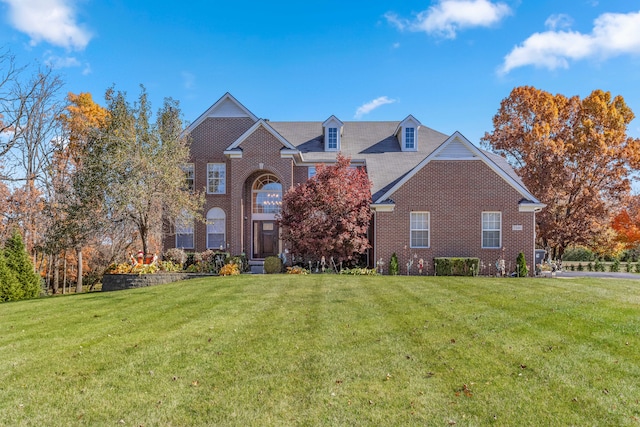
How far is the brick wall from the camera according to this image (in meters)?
19.1

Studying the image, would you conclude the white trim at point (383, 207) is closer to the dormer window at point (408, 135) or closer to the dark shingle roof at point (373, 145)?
the dark shingle roof at point (373, 145)

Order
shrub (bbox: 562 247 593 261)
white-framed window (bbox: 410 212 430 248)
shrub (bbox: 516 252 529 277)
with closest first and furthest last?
shrub (bbox: 516 252 529 277)
white-framed window (bbox: 410 212 430 248)
shrub (bbox: 562 247 593 261)

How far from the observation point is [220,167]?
79.4 feet

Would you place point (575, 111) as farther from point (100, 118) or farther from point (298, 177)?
point (100, 118)

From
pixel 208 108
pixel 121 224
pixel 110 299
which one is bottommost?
pixel 110 299

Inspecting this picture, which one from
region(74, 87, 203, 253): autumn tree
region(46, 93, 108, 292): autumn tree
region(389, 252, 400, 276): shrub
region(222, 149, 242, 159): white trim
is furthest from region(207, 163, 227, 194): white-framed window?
region(389, 252, 400, 276): shrub

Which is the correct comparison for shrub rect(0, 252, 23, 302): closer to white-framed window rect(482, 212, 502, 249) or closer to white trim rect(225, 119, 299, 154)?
white trim rect(225, 119, 299, 154)

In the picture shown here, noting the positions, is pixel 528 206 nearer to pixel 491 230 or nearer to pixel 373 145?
pixel 491 230

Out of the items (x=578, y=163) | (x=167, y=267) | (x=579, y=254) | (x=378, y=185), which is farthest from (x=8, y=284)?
(x=579, y=254)

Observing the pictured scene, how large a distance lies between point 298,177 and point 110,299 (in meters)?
13.8

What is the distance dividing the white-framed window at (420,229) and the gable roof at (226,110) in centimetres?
1122

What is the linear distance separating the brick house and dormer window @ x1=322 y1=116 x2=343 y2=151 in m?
0.06

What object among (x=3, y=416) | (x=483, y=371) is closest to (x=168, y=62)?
(x=3, y=416)

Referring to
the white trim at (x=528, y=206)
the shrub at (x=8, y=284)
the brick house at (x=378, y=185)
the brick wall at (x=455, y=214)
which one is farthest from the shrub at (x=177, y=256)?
the white trim at (x=528, y=206)
